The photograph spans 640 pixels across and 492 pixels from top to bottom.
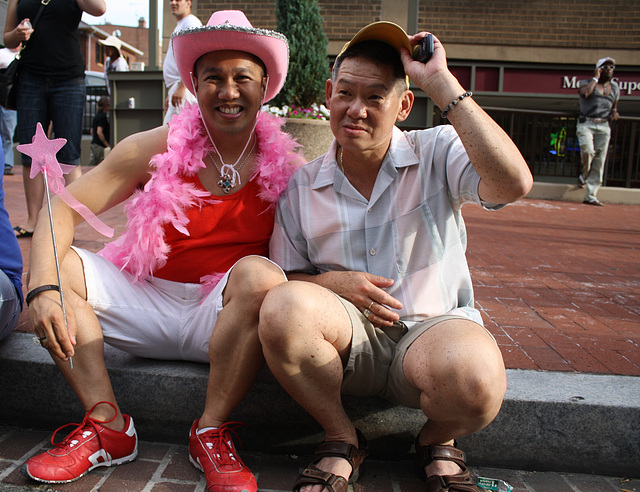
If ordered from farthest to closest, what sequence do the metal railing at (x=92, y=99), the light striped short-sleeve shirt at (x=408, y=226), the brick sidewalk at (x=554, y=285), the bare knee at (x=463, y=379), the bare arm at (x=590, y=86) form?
1. the metal railing at (x=92, y=99)
2. the bare arm at (x=590, y=86)
3. the brick sidewalk at (x=554, y=285)
4. the light striped short-sleeve shirt at (x=408, y=226)
5. the bare knee at (x=463, y=379)

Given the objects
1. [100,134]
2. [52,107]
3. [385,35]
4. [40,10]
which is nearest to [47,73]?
[52,107]

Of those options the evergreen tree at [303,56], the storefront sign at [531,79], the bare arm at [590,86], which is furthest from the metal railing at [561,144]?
the evergreen tree at [303,56]

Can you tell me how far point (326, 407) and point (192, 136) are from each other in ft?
3.97

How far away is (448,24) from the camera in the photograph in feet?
39.9

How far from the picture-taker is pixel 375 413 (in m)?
2.11

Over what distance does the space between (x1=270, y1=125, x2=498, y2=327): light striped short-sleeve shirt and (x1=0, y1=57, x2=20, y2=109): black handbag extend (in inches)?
122

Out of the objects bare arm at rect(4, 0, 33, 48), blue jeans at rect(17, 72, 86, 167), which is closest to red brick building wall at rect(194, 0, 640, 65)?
bare arm at rect(4, 0, 33, 48)

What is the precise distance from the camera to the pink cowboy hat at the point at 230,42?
220 cm

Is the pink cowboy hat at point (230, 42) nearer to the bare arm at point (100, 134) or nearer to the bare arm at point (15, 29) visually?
the bare arm at point (15, 29)

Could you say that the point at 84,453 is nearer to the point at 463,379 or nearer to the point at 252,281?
the point at 252,281

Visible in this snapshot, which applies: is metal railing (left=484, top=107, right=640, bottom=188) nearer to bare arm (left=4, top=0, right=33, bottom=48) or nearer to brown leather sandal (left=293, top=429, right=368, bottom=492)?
bare arm (left=4, top=0, right=33, bottom=48)

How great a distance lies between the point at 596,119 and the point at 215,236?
357 inches

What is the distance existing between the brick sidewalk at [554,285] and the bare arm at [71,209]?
2.48 feet

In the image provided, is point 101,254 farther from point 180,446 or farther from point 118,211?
point 118,211
